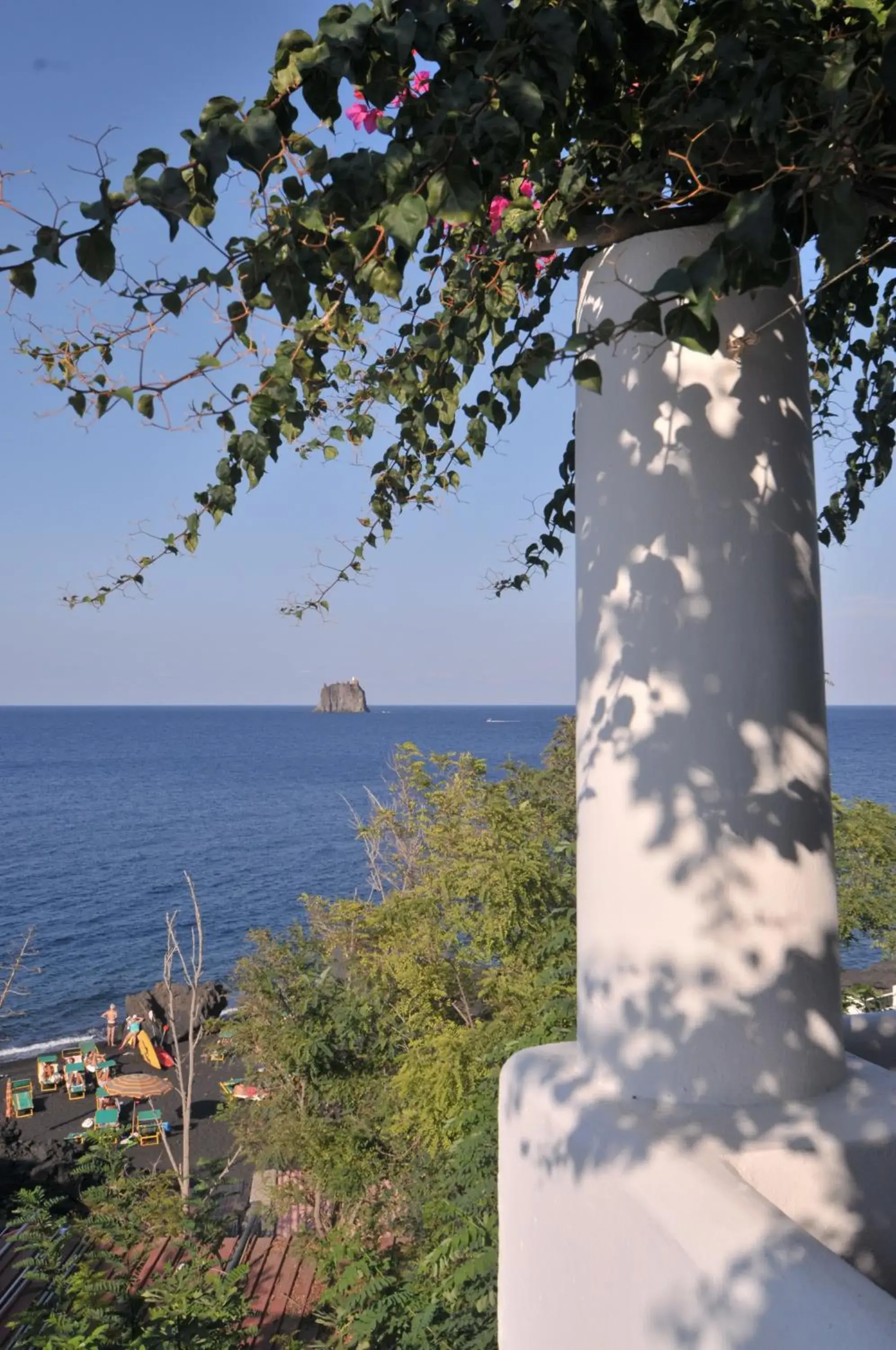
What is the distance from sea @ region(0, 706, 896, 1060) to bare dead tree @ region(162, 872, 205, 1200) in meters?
1.70

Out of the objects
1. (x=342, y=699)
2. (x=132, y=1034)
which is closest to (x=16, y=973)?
(x=132, y=1034)

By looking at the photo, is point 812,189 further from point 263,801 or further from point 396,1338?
point 263,801

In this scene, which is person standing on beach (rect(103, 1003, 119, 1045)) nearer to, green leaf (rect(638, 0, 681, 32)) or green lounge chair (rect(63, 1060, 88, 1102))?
green lounge chair (rect(63, 1060, 88, 1102))

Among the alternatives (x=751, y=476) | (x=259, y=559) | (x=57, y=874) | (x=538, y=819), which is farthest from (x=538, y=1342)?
(x=57, y=874)

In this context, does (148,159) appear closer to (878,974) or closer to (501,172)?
(501,172)

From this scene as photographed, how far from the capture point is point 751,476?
4.47 ft

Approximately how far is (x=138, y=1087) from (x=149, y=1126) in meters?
1.48

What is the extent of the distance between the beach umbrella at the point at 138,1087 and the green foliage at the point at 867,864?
13834 mm

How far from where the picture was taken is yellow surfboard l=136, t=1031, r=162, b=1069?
22.6 m

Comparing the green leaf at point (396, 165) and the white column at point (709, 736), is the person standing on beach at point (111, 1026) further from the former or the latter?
the green leaf at point (396, 165)

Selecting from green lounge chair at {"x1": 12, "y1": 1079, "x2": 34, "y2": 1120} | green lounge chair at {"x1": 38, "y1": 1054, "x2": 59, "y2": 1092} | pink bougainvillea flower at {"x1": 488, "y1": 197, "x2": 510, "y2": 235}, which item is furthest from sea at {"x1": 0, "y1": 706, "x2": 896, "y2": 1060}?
pink bougainvillea flower at {"x1": 488, "y1": 197, "x2": 510, "y2": 235}

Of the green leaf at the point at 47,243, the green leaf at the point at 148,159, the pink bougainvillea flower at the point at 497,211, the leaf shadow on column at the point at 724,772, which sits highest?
the pink bougainvillea flower at the point at 497,211

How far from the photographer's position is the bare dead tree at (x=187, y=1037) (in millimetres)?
15203

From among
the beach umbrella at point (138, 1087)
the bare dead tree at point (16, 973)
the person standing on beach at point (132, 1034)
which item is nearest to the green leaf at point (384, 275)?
the beach umbrella at point (138, 1087)
